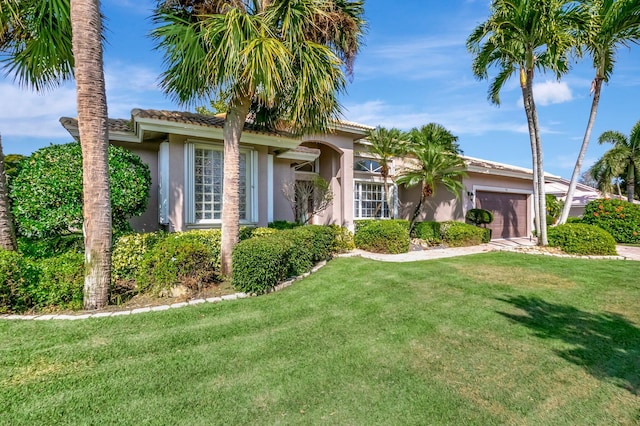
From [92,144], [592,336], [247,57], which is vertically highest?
[247,57]

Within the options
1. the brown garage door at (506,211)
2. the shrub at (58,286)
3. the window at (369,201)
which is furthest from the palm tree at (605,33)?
the shrub at (58,286)

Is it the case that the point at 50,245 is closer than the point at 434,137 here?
Yes

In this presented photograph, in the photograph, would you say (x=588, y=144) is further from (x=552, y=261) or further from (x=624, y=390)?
(x=624, y=390)

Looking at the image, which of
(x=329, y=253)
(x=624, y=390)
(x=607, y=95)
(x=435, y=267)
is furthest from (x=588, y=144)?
(x=624, y=390)

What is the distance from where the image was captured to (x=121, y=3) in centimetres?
839

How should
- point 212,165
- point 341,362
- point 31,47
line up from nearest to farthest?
point 341,362 < point 31,47 < point 212,165

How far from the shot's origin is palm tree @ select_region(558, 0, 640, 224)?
11.5 metres

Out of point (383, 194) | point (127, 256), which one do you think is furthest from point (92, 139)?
point (383, 194)

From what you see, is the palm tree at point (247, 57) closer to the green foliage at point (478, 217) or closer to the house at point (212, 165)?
the house at point (212, 165)

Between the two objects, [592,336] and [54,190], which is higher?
[54,190]

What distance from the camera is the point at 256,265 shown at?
6.95m

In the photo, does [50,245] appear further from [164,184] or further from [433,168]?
[433,168]

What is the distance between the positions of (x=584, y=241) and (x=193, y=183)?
48.2ft

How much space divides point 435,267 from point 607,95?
11.8 metres
